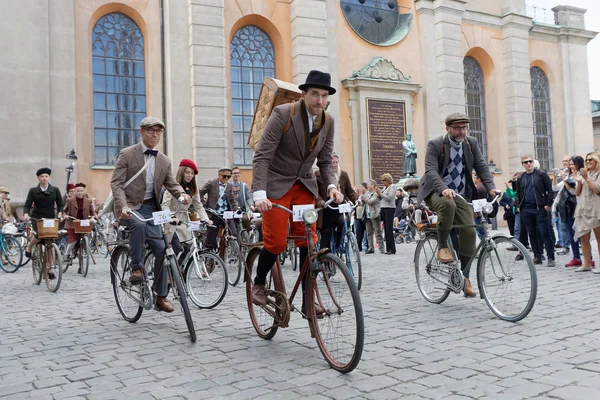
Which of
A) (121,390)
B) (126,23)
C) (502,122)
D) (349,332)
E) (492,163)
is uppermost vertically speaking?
(126,23)

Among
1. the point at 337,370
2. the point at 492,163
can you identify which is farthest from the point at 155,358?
the point at 492,163

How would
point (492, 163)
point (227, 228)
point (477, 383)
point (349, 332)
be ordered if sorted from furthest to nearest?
point (492, 163)
point (227, 228)
point (349, 332)
point (477, 383)

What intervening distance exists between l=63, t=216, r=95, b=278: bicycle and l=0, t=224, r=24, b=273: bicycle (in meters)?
2.00

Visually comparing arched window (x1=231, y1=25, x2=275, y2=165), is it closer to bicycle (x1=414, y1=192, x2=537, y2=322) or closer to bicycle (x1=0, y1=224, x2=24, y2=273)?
bicycle (x1=0, y1=224, x2=24, y2=273)

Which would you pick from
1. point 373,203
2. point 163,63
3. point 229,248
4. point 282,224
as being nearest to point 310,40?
point 163,63

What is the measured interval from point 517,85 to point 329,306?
25694 mm

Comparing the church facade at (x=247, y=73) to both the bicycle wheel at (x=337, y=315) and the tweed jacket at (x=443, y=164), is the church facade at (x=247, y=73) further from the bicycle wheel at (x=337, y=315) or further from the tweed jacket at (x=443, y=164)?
the bicycle wheel at (x=337, y=315)

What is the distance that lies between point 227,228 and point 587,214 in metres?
5.93

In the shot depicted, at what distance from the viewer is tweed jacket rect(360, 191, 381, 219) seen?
14.7 meters

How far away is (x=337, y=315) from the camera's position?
414 cm

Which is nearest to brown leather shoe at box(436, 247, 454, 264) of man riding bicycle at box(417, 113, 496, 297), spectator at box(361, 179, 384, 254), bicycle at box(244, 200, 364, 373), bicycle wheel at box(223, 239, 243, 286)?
man riding bicycle at box(417, 113, 496, 297)

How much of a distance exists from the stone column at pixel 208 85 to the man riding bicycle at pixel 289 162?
15.2 m

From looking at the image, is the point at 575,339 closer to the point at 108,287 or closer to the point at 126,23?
the point at 108,287

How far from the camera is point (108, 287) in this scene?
917cm
